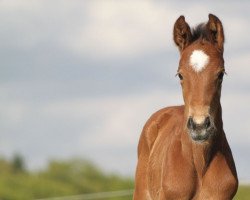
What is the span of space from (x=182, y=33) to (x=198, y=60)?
542 millimetres

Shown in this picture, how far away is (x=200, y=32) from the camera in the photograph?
7043 millimetres

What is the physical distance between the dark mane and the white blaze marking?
14.0 inches

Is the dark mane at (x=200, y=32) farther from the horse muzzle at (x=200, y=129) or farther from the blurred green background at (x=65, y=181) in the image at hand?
the blurred green background at (x=65, y=181)

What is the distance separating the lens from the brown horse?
6488mm

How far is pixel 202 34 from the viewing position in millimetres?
7008

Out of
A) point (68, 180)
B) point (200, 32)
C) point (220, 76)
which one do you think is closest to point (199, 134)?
point (220, 76)

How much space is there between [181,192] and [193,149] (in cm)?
39

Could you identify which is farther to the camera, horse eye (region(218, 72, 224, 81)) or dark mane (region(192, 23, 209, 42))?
dark mane (region(192, 23, 209, 42))

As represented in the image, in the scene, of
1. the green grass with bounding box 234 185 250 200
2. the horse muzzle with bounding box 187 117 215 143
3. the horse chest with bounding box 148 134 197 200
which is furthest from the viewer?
the green grass with bounding box 234 185 250 200

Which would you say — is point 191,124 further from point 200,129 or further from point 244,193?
point 244,193

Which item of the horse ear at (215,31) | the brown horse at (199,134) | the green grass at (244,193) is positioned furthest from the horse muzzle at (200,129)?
the green grass at (244,193)

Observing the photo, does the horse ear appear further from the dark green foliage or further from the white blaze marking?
the dark green foliage

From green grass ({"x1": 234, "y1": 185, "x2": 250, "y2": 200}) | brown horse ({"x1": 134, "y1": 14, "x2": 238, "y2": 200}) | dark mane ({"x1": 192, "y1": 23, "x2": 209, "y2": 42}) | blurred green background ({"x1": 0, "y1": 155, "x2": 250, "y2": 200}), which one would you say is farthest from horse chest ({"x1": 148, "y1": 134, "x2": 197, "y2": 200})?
blurred green background ({"x1": 0, "y1": 155, "x2": 250, "y2": 200})

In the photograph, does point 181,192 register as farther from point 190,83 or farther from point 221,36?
point 221,36
